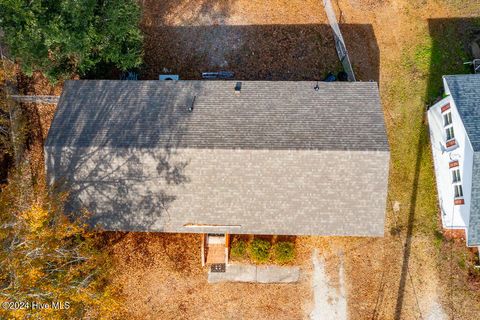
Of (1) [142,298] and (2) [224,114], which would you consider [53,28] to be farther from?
(1) [142,298]

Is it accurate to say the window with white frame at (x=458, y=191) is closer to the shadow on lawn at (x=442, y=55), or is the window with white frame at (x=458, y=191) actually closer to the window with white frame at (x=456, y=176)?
the window with white frame at (x=456, y=176)

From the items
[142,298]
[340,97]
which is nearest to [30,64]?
[142,298]

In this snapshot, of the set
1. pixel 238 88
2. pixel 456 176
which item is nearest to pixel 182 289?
pixel 238 88

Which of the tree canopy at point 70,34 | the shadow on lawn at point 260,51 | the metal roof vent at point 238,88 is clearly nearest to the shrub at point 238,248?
the metal roof vent at point 238,88

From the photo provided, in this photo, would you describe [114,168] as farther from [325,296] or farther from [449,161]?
[449,161]

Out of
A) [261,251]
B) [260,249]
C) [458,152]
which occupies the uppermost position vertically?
[458,152]

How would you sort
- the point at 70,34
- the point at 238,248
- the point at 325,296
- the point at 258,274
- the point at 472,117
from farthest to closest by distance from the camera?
the point at 258,274, the point at 325,296, the point at 238,248, the point at 472,117, the point at 70,34
